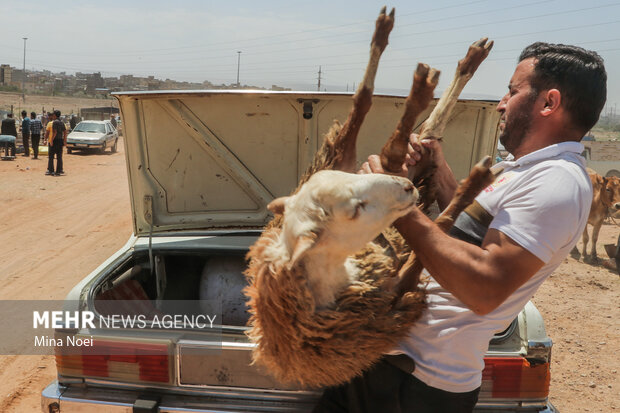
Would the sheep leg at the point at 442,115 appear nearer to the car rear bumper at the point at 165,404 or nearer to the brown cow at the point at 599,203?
the car rear bumper at the point at 165,404

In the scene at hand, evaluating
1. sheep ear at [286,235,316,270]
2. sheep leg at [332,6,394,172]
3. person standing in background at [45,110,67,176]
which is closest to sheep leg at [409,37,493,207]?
sheep leg at [332,6,394,172]

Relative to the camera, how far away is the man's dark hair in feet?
5.94

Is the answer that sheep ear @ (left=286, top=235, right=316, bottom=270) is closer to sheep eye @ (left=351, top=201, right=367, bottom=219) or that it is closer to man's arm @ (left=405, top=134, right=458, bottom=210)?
sheep eye @ (left=351, top=201, right=367, bottom=219)

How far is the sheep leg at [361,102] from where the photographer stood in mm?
2361

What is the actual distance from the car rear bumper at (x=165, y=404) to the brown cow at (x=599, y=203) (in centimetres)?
833

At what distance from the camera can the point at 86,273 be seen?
7.01m

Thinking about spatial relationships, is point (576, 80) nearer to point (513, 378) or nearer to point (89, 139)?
point (513, 378)

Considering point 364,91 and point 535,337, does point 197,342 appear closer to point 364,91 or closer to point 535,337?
point 364,91

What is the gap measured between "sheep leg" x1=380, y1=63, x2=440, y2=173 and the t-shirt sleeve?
70 cm

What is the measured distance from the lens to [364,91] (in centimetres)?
251

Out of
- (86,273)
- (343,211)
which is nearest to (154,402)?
(343,211)

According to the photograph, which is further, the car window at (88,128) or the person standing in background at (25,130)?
the car window at (88,128)

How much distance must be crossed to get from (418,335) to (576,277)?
7690 millimetres

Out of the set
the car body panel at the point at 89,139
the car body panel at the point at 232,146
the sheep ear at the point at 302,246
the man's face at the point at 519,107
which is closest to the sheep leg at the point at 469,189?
the man's face at the point at 519,107
